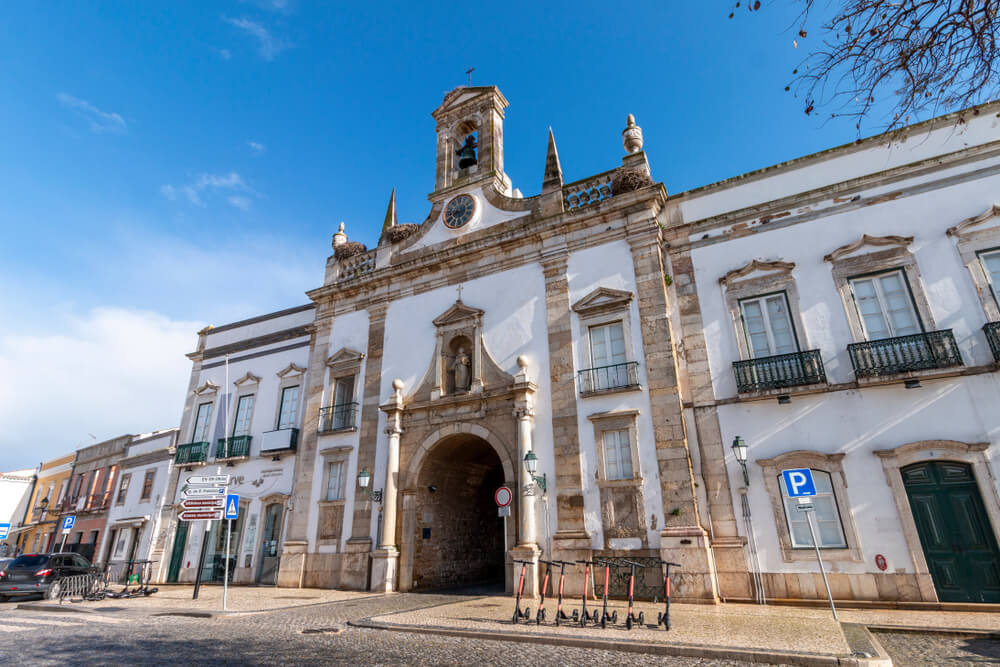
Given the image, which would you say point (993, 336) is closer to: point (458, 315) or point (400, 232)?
point (458, 315)

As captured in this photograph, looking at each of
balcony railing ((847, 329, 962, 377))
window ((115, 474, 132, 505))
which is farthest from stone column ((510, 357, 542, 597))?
window ((115, 474, 132, 505))

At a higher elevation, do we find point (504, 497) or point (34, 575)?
point (504, 497)

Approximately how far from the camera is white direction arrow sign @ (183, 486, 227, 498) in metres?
11.1

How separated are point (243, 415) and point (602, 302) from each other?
13.1 meters

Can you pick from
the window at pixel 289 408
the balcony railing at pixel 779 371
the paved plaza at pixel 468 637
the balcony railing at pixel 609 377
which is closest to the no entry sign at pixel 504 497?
the paved plaza at pixel 468 637

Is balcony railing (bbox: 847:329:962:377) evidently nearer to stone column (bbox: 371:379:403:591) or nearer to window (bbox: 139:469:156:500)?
stone column (bbox: 371:379:403:591)

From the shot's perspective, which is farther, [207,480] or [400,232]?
[400,232]

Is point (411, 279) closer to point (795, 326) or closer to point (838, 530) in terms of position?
point (795, 326)

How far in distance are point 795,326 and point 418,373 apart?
30.7 ft

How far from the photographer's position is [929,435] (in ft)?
31.2

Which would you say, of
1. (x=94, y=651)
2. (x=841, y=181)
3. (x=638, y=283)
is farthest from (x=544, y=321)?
(x=94, y=651)

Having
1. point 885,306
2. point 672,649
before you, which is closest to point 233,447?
point 672,649

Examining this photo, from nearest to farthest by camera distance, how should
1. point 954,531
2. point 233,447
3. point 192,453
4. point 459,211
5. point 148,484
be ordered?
point 954,531 → point 459,211 → point 233,447 → point 192,453 → point 148,484

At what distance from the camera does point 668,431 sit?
37.0 feet
